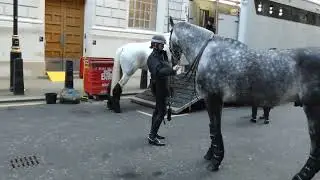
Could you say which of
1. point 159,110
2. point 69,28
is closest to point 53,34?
point 69,28

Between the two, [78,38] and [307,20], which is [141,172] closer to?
[78,38]

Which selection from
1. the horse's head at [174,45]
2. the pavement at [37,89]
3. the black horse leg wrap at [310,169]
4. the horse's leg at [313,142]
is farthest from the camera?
the pavement at [37,89]

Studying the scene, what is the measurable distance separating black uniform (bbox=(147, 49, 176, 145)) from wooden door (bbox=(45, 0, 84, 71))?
10.0 m

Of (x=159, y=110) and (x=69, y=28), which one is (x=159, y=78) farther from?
(x=69, y=28)

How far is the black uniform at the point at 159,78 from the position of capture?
22.4 ft

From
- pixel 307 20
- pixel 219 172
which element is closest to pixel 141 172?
pixel 219 172

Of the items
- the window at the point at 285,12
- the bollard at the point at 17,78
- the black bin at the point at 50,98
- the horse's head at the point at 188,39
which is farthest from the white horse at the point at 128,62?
the window at the point at 285,12

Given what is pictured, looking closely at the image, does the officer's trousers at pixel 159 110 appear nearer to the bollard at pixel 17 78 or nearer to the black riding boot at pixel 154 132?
the black riding boot at pixel 154 132

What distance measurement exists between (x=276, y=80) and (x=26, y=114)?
5.99 m

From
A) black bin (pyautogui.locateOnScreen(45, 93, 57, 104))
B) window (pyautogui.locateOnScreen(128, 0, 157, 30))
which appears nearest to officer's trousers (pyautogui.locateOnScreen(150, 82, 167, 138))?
black bin (pyautogui.locateOnScreen(45, 93, 57, 104))

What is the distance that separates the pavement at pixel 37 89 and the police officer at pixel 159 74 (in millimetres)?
4990

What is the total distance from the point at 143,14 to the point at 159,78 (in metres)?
12.8

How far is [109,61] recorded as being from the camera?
12.0 m

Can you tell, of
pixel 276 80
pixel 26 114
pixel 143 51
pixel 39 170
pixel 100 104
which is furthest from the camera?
pixel 100 104
